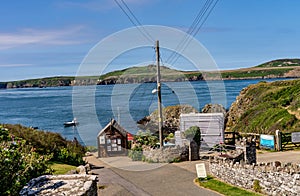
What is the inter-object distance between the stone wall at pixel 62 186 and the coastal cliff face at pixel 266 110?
28603 mm

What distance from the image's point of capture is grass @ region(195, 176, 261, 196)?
16.1 meters

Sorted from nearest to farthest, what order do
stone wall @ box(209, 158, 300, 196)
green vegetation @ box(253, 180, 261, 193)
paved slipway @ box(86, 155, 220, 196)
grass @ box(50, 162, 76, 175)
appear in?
stone wall @ box(209, 158, 300, 196), green vegetation @ box(253, 180, 261, 193), paved slipway @ box(86, 155, 220, 196), grass @ box(50, 162, 76, 175)

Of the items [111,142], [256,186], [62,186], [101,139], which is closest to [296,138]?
[111,142]

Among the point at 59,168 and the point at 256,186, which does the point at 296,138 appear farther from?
the point at 59,168

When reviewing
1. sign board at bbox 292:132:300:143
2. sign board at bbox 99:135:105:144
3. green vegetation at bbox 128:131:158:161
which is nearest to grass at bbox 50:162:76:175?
green vegetation at bbox 128:131:158:161

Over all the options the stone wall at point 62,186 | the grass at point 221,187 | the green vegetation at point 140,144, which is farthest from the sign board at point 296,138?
the stone wall at point 62,186

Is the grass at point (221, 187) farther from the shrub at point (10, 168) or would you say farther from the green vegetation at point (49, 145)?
the green vegetation at point (49, 145)

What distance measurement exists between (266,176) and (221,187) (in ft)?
7.64

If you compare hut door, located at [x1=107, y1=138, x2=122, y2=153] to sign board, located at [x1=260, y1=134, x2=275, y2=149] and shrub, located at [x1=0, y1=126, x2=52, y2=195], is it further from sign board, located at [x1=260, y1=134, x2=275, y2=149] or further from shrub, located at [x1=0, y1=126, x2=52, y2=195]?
shrub, located at [x1=0, y1=126, x2=52, y2=195]

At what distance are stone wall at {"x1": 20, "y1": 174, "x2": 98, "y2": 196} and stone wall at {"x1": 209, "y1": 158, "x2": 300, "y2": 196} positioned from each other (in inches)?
274

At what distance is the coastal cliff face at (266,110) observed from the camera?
39831 mm

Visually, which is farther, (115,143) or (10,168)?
(115,143)

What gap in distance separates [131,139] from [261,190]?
18088mm

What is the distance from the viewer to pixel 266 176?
15.6 m
